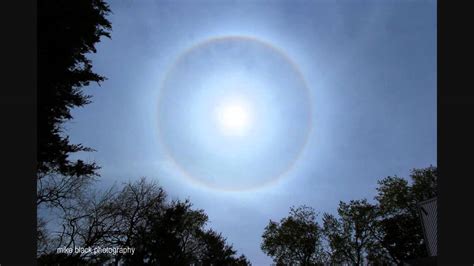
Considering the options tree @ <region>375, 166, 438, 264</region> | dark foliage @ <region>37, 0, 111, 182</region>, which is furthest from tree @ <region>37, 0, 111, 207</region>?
tree @ <region>375, 166, 438, 264</region>

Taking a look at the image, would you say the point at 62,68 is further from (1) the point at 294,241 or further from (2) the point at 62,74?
(1) the point at 294,241

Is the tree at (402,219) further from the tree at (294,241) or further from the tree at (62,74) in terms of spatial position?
the tree at (62,74)

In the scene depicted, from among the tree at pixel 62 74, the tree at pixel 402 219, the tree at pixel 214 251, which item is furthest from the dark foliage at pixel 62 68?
the tree at pixel 402 219

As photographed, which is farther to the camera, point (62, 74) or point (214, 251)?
point (214, 251)

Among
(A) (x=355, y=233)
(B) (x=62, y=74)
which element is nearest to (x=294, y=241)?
(A) (x=355, y=233)

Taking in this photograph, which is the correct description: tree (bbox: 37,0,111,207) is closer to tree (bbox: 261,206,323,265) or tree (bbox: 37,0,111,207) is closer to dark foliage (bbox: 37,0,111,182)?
dark foliage (bbox: 37,0,111,182)

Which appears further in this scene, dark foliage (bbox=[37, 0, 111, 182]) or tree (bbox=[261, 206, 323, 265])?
tree (bbox=[261, 206, 323, 265])

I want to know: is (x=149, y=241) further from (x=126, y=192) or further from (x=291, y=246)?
(x=291, y=246)
